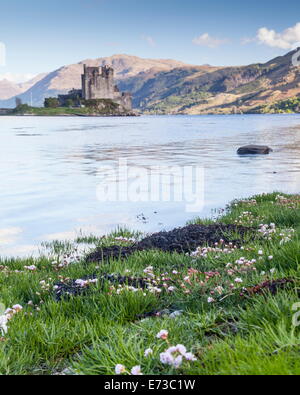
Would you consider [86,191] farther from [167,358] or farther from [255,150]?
[255,150]

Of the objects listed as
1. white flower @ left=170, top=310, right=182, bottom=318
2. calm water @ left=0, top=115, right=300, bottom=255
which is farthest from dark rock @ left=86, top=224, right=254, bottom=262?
white flower @ left=170, top=310, right=182, bottom=318

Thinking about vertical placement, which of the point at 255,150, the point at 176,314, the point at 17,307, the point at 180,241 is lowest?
the point at 180,241

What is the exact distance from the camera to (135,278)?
24.5 ft

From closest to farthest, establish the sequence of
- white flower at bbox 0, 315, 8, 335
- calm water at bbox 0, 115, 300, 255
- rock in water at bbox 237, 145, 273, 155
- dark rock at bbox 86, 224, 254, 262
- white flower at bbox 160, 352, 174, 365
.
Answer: white flower at bbox 160, 352, 174, 365, white flower at bbox 0, 315, 8, 335, dark rock at bbox 86, 224, 254, 262, calm water at bbox 0, 115, 300, 255, rock in water at bbox 237, 145, 273, 155

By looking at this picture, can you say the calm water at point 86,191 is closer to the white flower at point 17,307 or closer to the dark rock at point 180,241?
the dark rock at point 180,241

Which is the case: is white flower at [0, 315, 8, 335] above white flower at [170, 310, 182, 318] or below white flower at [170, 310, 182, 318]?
above

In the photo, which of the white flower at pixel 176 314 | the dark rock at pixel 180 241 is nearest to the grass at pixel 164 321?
the white flower at pixel 176 314

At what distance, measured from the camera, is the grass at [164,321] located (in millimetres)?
4117

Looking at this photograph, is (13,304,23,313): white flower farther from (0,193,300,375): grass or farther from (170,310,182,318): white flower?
(170,310,182,318): white flower

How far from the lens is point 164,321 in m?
5.22

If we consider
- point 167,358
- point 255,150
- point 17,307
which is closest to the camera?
point 167,358

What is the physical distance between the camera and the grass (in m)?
4.12

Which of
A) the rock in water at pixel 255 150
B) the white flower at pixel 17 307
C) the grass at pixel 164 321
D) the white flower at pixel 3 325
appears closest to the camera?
the grass at pixel 164 321

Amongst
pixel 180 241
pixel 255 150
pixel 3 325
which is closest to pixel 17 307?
pixel 3 325
